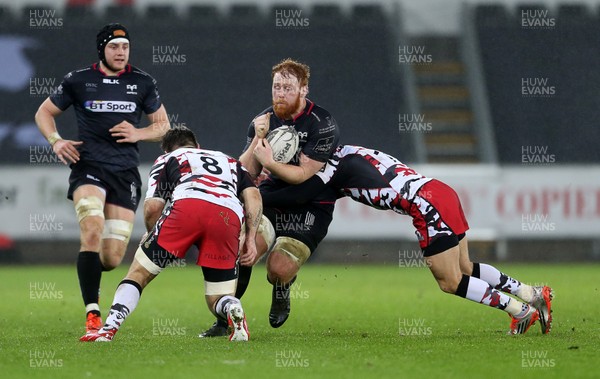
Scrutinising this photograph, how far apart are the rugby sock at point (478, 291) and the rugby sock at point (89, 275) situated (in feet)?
8.75

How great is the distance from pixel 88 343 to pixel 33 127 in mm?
14579

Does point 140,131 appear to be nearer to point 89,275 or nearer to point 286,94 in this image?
point 89,275

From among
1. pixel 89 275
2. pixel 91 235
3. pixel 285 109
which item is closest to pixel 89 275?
pixel 89 275

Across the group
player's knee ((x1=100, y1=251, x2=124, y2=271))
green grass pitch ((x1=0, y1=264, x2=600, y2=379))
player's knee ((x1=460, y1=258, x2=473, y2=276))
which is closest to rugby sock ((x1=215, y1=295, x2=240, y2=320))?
green grass pitch ((x1=0, y1=264, x2=600, y2=379))

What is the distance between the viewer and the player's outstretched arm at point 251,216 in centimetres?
755

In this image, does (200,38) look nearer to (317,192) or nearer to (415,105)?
(415,105)

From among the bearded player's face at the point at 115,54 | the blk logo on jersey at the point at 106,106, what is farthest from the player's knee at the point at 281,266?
the bearded player's face at the point at 115,54

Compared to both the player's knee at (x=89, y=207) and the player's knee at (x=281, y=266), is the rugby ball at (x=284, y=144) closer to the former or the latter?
the player's knee at (x=281, y=266)

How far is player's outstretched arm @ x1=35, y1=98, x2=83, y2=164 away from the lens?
A: 8594 millimetres

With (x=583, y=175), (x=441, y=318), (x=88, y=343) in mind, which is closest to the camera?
(x=88, y=343)

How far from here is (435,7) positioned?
23.9 m

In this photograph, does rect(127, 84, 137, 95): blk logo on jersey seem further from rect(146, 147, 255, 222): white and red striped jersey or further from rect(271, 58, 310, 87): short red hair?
rect(146, 147, 255, 222): white and red striped jersey

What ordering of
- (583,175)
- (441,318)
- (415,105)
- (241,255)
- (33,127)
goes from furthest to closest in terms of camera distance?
(415,105) → (33,127) → (583,175) → (441,318) → (241,255)

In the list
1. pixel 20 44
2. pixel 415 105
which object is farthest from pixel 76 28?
pixel 415 105
